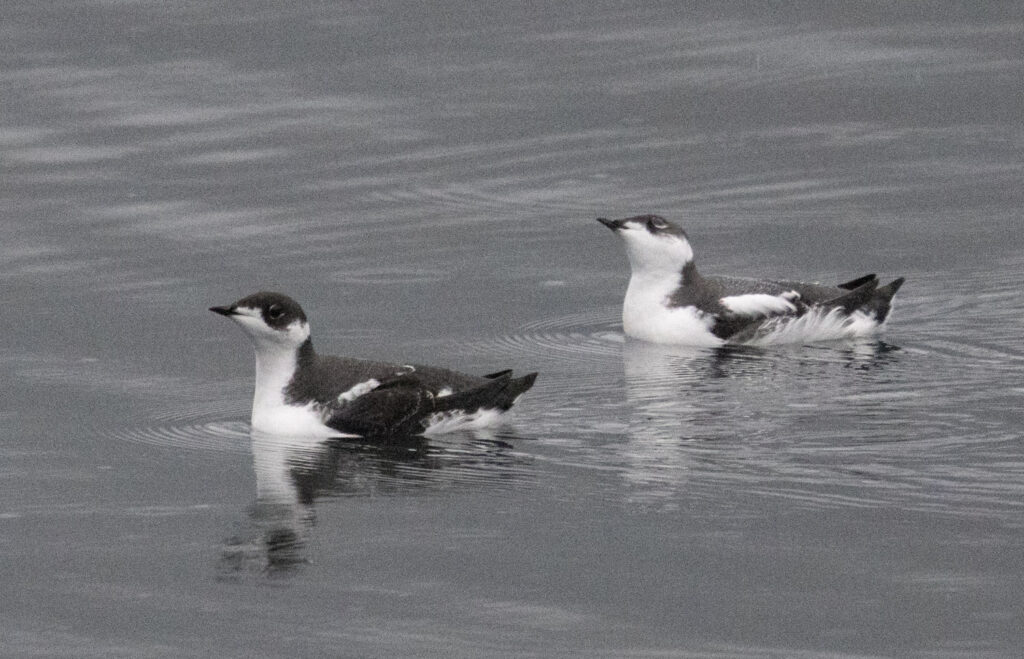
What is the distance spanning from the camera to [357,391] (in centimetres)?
1538

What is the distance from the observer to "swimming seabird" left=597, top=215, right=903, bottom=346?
61.2ft

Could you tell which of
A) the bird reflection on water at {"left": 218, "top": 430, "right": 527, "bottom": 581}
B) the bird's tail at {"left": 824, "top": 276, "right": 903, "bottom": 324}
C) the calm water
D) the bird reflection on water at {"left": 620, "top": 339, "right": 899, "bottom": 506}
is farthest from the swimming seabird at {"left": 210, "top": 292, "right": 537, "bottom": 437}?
the bird's tail at {"left": 824, "top": 276, "right": 903, "bottom": 324}

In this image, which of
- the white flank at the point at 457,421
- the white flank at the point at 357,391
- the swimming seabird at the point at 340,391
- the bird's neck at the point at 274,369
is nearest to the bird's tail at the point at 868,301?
the swimming seabird at the point at 340,391

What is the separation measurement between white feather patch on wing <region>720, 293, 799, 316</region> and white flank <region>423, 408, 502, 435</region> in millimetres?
3713

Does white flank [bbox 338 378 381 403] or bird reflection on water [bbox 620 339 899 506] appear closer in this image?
bird reflection on water [bbox 620 339 899 506]

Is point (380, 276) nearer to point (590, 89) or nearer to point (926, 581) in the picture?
point (590, 89)

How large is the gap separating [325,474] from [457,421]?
1.35 metres

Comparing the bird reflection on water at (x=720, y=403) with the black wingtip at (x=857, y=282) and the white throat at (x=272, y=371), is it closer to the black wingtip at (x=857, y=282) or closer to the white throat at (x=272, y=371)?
the black wingtip at (x=857, y=282)

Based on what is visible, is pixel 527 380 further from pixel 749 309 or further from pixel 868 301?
pixel 868 301

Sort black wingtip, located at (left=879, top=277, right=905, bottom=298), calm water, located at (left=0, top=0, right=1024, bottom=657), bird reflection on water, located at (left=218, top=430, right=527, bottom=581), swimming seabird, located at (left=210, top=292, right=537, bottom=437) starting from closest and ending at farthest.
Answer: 1. calm water, located at (left=0, top=0, right=1024, bottom=657)
2. bird reflection on water, located at (left=218, top=430, right=527, bottom=581)
3. swimming seabird, located at (left=210, top=292, right=537, bottom=437)
4. black wingtip, located at (left=879, top=277, right=905, bottom=298)

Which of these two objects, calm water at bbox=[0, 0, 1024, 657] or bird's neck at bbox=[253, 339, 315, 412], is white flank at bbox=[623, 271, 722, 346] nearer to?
calm water at bbox=[0, 0, 1024, 657]

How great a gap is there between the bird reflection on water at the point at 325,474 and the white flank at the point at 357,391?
0.28m

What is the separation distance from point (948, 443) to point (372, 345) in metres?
5.10

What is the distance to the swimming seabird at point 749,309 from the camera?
18641 mm
